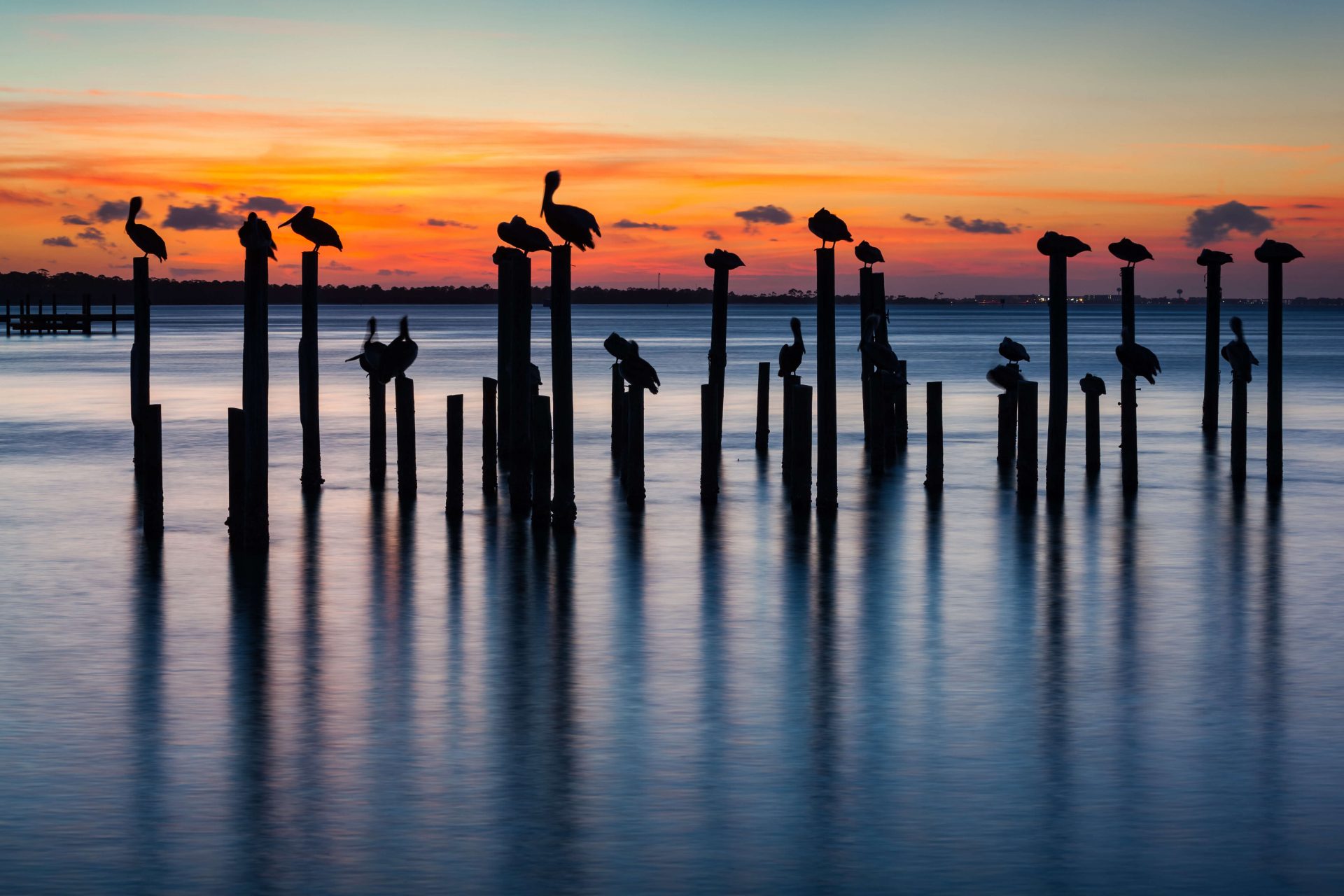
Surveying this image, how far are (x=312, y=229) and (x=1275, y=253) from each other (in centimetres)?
1057

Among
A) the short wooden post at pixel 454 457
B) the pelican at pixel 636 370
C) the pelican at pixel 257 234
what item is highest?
the pelican at pixel 257 234

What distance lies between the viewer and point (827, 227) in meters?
16.7

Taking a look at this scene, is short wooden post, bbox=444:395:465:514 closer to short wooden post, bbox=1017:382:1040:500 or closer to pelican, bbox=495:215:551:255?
pelican, bbox=495:215:551:255

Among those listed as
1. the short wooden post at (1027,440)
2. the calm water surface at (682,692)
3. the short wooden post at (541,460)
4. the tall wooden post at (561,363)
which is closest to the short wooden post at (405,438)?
the calm water surface at (682,692)

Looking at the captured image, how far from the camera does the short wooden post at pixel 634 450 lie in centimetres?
1523

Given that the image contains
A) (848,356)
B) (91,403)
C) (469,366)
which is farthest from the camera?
(848,356)

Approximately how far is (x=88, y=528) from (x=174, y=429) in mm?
12264

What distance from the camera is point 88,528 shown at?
16906 millimetres

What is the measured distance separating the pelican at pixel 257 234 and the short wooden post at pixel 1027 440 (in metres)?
7.38

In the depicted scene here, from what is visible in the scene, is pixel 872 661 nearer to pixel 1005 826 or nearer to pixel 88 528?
pixel 1005 826

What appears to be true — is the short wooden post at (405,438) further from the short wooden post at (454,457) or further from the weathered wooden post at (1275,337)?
the weathered wooden post at (1275,337)

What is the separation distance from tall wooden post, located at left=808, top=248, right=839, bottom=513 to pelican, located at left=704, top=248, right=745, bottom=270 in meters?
3.04

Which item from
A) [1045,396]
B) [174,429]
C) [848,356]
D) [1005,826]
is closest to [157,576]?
[1005,826]

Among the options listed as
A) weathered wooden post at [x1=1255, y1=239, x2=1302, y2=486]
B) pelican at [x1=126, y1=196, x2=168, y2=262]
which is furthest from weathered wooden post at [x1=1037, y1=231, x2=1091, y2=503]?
pelican at [x1=126, y1=196, x2=168, y2=262]
